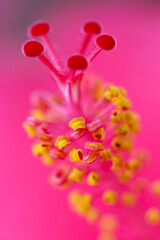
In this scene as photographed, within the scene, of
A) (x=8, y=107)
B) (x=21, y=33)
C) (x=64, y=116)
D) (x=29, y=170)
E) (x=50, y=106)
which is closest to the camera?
(x=64, y=116)

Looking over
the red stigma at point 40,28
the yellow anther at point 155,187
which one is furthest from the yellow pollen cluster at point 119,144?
the red stigma at point 40,28

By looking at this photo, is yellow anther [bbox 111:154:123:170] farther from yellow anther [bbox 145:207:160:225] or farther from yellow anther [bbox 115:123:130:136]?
yellow anther [bbox 145:207:160:225]

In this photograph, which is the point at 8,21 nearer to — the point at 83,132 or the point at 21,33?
the point at 21,33

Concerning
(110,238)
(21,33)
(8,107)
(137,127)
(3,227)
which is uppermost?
(21,33)

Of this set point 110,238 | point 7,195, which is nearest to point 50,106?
point 7,195

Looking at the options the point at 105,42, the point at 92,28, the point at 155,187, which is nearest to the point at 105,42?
the point at 105,42

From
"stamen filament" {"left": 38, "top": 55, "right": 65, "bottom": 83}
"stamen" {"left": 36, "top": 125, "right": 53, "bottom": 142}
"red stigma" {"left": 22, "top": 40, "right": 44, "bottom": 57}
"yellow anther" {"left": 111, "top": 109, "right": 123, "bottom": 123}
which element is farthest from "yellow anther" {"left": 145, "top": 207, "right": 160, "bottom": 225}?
"red stigma" {"left": 22, "top": 40, "right": 44, "bottom": 57}
